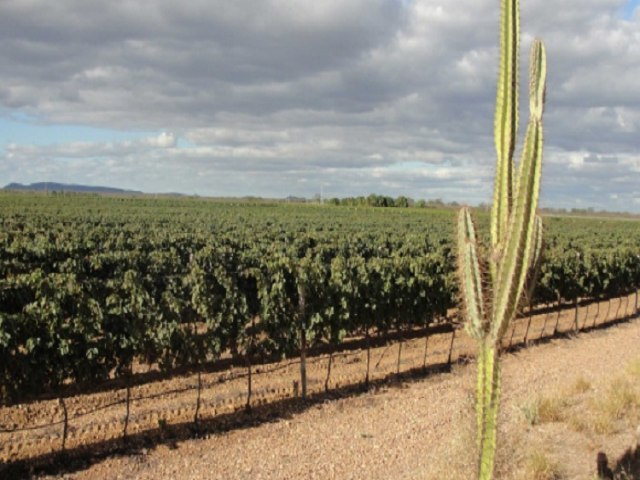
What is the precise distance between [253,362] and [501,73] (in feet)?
35.0

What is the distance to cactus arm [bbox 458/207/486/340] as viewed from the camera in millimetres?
5273

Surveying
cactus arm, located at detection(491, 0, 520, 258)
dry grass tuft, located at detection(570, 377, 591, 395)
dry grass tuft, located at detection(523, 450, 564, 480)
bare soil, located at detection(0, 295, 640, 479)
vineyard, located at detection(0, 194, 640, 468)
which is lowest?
bare soil, located at detection(0, 295, 640, 479)

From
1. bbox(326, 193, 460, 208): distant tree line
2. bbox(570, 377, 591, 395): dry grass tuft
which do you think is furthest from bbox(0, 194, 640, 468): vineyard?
bbox(326, 193, 460, 208): distant tree line

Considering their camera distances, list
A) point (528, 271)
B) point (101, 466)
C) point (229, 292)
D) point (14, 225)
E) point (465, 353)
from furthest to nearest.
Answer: point (14, 225) → point (465, 353) → point (229, 292) → point (101, 466) → point (528, 271)

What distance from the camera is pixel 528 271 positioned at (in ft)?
17.3

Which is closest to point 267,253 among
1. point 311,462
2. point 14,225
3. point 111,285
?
point 111,285

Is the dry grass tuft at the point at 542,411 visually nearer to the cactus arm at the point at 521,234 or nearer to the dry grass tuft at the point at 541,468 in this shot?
the dry grass tuft at the point at 541,468

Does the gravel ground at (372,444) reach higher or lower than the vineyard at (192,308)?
A: lower

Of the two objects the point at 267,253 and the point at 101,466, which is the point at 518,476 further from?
the point at 267,253

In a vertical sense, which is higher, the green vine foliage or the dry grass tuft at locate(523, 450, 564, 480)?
the green vine foliage

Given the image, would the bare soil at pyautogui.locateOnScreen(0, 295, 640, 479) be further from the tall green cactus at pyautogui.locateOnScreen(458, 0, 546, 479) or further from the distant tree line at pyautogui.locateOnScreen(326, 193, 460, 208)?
the distant tree line at pyautogui.locateOnScreen(326, 193, 460, 208)

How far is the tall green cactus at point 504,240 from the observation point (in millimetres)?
5105

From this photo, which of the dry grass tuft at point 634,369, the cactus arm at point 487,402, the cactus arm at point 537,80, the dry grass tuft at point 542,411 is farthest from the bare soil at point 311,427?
the cactus arm at point 537,80

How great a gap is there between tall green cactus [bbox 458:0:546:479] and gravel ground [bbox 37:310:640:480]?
1.26 metres
